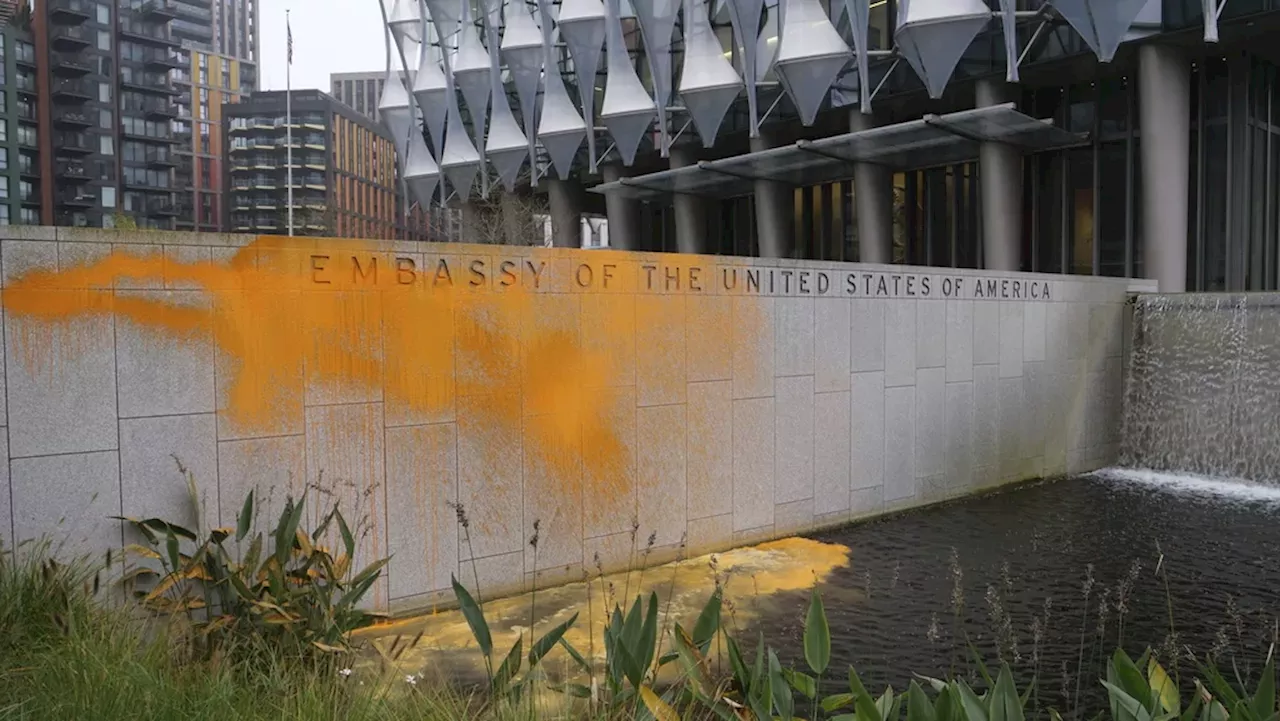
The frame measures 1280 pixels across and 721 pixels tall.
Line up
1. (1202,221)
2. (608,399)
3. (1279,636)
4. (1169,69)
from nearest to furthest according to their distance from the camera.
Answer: (1279,636), (608,399), (1169,69), (1202,221)

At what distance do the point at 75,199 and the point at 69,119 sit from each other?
22.5ft

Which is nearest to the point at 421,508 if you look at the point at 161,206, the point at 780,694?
the point at 780,694

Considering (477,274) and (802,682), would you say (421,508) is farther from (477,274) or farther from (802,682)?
(802,682)

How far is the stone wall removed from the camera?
6199 mm

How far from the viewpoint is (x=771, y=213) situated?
32.7 meters

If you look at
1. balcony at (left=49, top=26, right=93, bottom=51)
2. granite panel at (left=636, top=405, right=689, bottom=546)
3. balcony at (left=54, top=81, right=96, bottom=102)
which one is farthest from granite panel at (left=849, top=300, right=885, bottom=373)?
balcony at (left=49, top=26, right=93, bottom=51)

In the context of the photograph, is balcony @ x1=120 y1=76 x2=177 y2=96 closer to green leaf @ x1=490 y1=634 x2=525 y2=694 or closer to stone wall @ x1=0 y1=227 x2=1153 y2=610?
stone wall @ x1=0 y1=227 x2=1153 y2=610

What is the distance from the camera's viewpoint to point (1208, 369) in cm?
1424

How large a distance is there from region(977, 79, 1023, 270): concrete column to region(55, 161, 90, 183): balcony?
81695 mm

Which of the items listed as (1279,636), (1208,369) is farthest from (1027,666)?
(1208,369)

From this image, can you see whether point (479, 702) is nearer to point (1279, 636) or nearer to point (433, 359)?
point (433, 359)

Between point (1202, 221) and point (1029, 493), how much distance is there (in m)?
16.0

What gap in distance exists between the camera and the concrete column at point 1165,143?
22547 mm

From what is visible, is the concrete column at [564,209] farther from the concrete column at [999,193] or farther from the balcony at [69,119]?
the balcony at [69,119]
